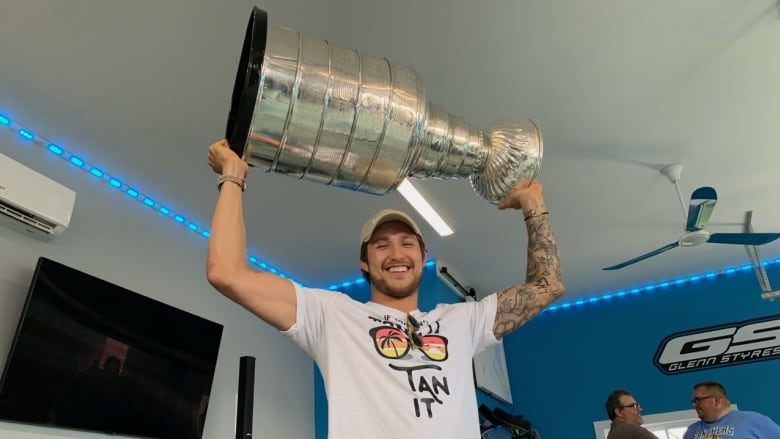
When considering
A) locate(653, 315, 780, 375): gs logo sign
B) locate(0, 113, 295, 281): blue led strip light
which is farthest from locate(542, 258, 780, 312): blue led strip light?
locate(0, 113, 295, 281): blue led strip light

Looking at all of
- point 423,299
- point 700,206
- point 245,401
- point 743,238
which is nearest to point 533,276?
point 245,401

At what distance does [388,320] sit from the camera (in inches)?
54.9

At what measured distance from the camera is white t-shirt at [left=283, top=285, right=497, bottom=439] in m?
1.20

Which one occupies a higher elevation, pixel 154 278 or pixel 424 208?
pixel 424 208

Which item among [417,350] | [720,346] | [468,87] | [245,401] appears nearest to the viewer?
[417,350]

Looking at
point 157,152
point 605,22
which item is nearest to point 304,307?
point 605,22

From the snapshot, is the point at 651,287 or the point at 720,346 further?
the point at 651,287

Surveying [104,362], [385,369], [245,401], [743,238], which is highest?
[743,238]

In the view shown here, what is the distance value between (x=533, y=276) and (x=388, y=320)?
430mm

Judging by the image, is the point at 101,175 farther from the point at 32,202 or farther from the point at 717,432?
the point at 717,432

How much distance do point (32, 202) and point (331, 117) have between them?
7.53 feet

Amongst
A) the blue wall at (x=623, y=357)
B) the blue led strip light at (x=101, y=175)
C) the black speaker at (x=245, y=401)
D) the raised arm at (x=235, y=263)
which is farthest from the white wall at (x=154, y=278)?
the blue wall at (x=623, y=357)

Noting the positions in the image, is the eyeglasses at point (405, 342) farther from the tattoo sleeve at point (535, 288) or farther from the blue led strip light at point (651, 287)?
→ the blue led strip light at point (651, 287)

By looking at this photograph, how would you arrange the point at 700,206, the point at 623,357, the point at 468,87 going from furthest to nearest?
the point at 623,357 < the point at 700,206 < the point at 468,87
